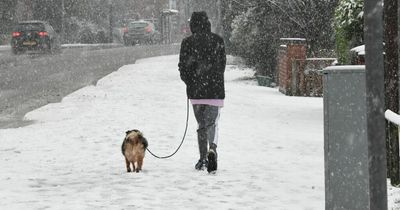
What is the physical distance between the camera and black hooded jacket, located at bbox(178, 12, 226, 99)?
790cm

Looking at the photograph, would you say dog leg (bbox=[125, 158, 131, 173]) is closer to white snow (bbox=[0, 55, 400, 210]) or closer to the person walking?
white snow (bbox=[0, 55, 400, 210])

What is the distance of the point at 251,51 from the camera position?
21734mm

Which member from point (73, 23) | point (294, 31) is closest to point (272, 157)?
point (294, 31)

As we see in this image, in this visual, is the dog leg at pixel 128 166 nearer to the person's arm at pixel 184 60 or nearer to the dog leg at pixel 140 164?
the dog leg at pixel 140 164

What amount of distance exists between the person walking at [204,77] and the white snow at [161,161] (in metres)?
0.51

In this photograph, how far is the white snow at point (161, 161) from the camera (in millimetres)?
6719

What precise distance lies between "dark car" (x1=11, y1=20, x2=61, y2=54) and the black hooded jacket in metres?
27.3

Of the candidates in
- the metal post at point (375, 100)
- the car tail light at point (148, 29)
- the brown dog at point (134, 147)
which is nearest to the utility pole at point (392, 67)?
the brown dog at point (134, 147)

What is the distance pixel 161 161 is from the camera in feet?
29.1

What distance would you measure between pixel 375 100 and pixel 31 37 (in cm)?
3239

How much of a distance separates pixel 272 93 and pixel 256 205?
12.2 meters

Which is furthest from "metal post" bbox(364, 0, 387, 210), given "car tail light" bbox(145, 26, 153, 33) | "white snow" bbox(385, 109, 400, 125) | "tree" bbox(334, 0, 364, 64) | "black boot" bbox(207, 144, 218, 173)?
"car tail light" bbox(145, 26, 153, 33)

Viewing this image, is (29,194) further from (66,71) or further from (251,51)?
(66,71)

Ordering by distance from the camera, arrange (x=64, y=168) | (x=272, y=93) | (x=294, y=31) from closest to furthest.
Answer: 1. (x=64, y=168)
2. (x=272, y=93)
3. (x=294, y=31)
